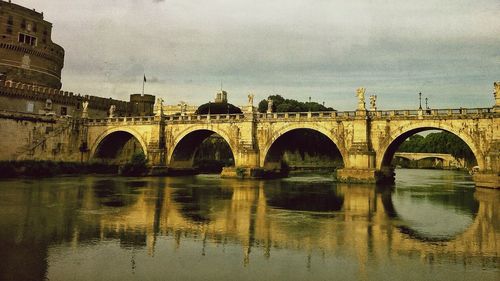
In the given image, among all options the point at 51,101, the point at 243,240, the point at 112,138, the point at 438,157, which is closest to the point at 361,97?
the point at 243,240

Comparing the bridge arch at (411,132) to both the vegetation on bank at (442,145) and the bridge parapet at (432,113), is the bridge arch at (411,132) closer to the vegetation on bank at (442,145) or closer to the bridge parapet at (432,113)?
the bridge parapet at (432,113)

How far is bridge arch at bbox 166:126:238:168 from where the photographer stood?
169ft

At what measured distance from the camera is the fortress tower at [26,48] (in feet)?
206

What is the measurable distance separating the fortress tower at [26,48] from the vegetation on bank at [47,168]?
1821 cm

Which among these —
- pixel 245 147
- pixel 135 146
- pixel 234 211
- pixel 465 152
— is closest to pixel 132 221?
pixel 234 211

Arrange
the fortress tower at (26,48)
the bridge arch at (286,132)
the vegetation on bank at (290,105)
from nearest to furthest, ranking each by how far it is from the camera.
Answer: the bridge arch at (286,132), the fortress tower at (26,48), the vegetation on bank at (290,105)

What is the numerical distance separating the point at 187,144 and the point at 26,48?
106ft

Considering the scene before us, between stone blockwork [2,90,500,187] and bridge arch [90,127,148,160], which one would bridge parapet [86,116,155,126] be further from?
bridge arch [90,127,148,160]

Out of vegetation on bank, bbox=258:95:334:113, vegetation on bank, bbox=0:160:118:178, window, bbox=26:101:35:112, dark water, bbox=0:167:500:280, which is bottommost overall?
dark water, bbox=0:167:500:280

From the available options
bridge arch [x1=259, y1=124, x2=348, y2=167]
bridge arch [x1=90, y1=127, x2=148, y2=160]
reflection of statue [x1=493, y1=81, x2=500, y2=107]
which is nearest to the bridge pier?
bridge arch [x1=259, y1=124, x2=348, y2=167]

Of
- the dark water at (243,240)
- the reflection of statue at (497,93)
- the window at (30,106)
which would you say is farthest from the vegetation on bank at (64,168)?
the reflection of statue at (497,93)

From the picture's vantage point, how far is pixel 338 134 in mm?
43812

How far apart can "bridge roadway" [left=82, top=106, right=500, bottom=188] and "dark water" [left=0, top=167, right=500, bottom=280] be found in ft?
43.8

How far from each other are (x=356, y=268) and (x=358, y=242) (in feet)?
11.6
